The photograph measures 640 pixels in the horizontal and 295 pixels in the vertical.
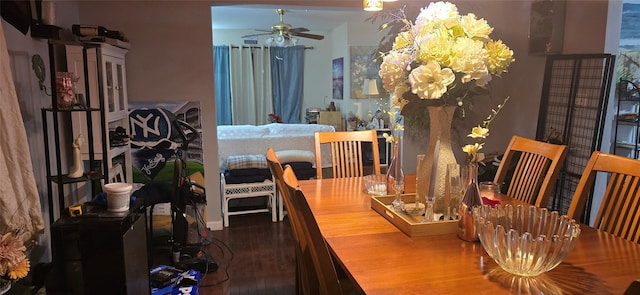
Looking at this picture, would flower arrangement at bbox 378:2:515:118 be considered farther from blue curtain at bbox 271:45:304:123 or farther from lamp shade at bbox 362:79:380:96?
blue curtain at bbox 271:45:304:123

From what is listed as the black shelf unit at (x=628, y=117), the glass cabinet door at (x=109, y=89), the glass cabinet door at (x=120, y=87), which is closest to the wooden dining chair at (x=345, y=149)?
the glass cabinet door at (x=109, y=89)

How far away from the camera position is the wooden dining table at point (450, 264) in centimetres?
114

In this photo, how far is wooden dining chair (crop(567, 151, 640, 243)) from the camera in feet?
5.17

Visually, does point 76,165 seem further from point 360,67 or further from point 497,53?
point 360,67

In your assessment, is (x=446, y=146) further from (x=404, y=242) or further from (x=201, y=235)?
(x=201, y=235)

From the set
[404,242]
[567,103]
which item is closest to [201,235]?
[404,242]

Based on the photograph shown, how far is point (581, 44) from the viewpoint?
3.96 meters

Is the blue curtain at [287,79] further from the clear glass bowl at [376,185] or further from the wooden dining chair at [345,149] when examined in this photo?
the clear glass bowl at [376,185]

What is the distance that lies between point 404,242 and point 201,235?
229cm

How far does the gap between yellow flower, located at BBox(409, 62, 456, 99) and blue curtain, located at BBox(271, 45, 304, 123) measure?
6595 millimetres

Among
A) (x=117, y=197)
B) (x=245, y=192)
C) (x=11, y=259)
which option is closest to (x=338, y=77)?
(x=245, y=192)

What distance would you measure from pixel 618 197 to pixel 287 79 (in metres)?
6.72

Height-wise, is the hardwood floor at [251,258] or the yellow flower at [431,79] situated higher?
the yellow flower at [431,79]

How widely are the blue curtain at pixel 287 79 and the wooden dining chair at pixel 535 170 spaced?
6060 mm
